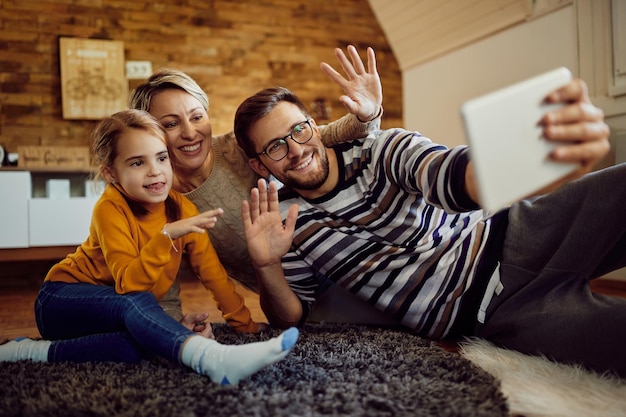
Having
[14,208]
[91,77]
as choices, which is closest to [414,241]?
[14,208]

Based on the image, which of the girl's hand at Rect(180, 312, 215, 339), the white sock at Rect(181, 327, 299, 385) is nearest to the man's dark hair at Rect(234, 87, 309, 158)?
the girl's hand at Rect(180, 312, 215, 339)

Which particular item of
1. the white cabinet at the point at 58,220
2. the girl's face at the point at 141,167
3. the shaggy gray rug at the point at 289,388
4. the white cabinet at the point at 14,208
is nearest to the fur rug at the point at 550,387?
the shaggy gray rug at the point at 289,388

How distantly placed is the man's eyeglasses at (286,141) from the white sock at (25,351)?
745 mm

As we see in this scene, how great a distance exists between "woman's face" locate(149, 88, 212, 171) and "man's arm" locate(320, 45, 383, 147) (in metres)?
0.44

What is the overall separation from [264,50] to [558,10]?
2.27 metres

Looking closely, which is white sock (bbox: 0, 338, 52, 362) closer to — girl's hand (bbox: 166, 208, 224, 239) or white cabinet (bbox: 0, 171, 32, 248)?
girl's hand (bbox: 166, 208, 224, 239)

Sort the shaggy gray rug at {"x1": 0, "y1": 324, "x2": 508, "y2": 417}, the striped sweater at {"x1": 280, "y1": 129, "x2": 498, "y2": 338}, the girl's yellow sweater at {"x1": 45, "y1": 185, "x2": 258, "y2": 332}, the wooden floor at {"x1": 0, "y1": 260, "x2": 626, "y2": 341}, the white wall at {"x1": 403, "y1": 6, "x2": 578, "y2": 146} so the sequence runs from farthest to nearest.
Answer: the white wall at {"x1": 403, "y1": 6, "x2": 578, "y2": 146} → the wooden floor at {"x1": 0, "y1": 260, "x2": 626, "y2": 341} → the striped sweater at {"x1": 280, "y1": 129, "x2": 498, "y2": 338} → the girl's yellow sweater at {"x1": 45, "y1": 185, "x2": 258, "y2": 332} → the shaggy gray rug at {"x1": 0, "y1": 324, "x2": 508, "y2": 417}

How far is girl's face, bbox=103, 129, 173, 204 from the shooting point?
1441mm

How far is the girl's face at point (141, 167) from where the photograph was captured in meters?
1.44

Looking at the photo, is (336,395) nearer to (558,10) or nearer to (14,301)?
(14,301)

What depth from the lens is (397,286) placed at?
1446mm

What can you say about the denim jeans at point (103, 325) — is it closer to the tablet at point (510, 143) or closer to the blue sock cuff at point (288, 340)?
the blue sock cuff at point (288, 340)

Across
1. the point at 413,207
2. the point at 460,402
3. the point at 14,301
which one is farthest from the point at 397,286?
the point at 14,301

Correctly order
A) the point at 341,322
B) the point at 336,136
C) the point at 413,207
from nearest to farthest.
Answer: the point at 413,207 < the point at 336,136 < the point at 341,322
